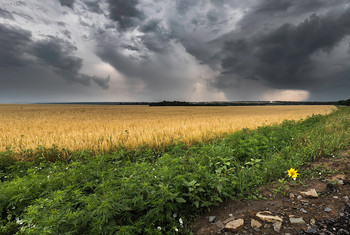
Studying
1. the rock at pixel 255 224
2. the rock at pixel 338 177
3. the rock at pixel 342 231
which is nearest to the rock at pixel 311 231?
the rock at pixel 342 231

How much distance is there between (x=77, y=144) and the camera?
7.39 meters

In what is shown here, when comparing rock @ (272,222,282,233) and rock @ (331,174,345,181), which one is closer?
rock @ (272,222,282,233)

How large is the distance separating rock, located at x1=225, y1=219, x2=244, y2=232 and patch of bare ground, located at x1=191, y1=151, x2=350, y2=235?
0.04 feet

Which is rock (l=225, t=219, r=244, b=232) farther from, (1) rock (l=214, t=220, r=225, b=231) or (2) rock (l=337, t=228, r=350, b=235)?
(2) rock (l=337, t=228, r=350, b=235)

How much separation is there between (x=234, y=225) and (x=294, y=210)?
4.03 ft

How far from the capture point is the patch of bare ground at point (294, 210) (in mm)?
2639

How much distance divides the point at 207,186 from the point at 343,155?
4.74 metres

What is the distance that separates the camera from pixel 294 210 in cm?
304

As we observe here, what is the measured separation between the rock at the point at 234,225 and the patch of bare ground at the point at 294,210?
1 centimetres

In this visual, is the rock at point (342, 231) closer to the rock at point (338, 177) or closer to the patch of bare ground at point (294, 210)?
the patch of bare ground at point (294, 210)

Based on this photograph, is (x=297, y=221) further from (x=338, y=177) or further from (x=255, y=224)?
(x=338, y=177)

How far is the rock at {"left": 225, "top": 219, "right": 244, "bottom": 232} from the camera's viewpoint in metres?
2.66

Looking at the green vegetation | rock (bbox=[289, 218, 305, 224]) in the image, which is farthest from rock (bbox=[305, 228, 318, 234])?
the green vegetation

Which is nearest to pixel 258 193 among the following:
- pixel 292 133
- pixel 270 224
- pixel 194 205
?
pixel 270 224
